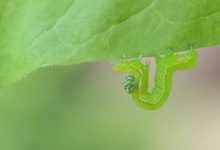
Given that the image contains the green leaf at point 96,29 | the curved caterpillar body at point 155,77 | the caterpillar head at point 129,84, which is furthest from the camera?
the caterpillar head at point 129,84

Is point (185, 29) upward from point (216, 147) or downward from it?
downward

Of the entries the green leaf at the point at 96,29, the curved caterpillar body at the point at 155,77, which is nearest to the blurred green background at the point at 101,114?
the curved caterpillar body at the point at 155,77

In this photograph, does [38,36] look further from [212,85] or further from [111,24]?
[212,85]

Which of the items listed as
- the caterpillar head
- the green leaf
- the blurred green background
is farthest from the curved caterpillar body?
the blurred green background

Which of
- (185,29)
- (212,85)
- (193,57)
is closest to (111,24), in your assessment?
(185,29)

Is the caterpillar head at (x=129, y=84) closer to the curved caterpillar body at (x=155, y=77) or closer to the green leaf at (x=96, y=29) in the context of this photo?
the curved caterpillar body at (x=155, y=77)

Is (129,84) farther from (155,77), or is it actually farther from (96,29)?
(96,29)

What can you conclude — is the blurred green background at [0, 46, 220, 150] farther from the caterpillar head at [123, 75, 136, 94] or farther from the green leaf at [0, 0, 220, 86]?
the green leaf at [0, 0, 220, 86]

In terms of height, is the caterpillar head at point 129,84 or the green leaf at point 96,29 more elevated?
the caterpillar head at point 129,84
